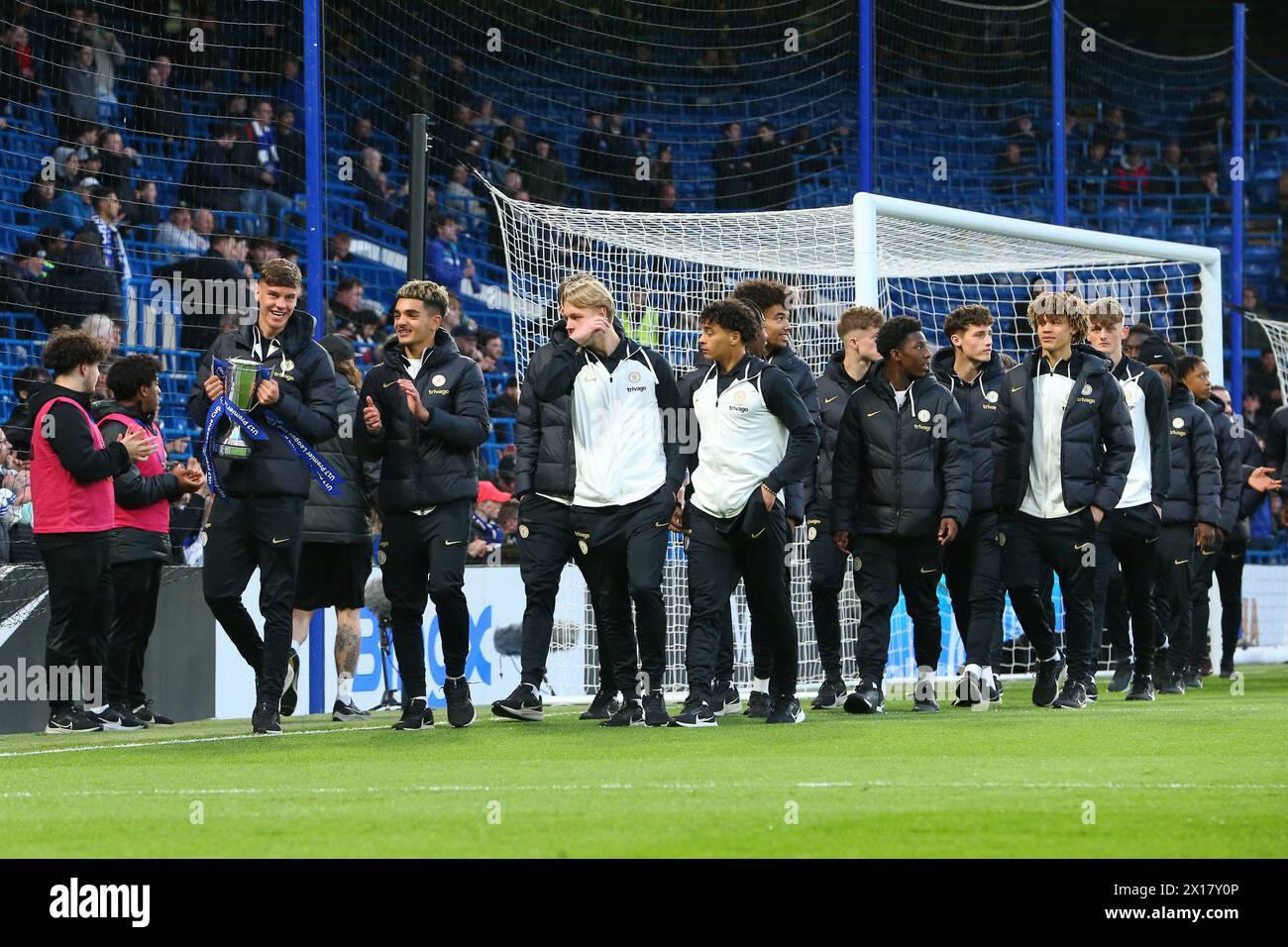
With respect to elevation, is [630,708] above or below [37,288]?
below

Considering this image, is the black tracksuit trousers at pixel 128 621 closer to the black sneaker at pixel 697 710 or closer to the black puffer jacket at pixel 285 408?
the black puffer jacket at pixel 285 408

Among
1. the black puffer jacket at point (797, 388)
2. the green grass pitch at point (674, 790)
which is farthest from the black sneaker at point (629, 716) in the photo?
the black puffer jacket at point (797, 388)

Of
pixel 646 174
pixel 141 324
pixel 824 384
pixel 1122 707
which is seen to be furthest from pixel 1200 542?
→ pixel 646 174

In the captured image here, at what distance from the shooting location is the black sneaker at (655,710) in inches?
315

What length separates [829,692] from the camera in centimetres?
959

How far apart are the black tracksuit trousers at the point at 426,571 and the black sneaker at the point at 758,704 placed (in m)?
1.61

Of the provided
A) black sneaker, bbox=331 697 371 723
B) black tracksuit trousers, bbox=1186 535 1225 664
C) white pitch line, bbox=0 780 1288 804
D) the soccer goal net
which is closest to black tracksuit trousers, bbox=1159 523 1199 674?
black tracksuit trousers, bbox=1186 535 1225 664

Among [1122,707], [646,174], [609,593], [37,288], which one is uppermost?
[646,174]

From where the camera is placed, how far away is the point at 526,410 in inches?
336

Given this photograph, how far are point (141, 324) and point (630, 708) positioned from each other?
5902 millimetres

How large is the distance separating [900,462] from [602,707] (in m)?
1.89

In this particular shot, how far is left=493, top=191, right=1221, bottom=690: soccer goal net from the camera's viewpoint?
12.4 m

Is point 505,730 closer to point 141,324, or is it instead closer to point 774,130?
point 141,324
